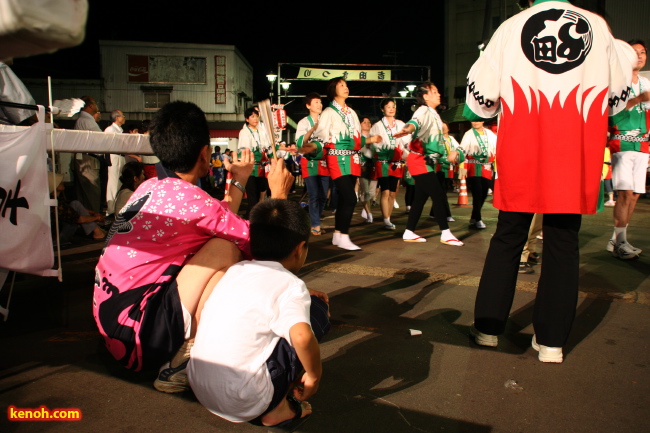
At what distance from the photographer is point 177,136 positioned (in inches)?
84.3

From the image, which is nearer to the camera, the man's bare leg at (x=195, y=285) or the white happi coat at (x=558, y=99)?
the man's bare leg at (x=195, y=285)

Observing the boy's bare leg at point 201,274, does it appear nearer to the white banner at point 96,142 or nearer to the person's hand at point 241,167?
the person's hand at point 241,167

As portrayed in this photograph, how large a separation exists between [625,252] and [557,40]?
325 cm

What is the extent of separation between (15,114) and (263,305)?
9.58ft

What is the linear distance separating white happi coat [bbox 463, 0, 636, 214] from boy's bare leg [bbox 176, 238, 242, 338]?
1.51 metres

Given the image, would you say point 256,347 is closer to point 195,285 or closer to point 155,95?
point 195,285

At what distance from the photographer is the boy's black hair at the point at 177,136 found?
2.14m

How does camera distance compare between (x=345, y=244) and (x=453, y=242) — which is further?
(x=453, y=242)

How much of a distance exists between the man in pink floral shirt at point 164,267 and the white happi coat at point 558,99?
1476mm

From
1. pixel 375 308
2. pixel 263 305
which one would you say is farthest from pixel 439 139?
pixel 263 305

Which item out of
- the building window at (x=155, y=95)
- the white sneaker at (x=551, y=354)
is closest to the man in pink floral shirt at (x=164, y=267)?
the white sneaker at (x=551, y=354)

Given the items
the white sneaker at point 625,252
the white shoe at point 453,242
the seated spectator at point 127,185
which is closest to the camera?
the white sneaker at point 625,252

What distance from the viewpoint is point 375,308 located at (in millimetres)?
3342

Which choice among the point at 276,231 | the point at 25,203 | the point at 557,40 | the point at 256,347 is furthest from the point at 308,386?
the point at 25,203
